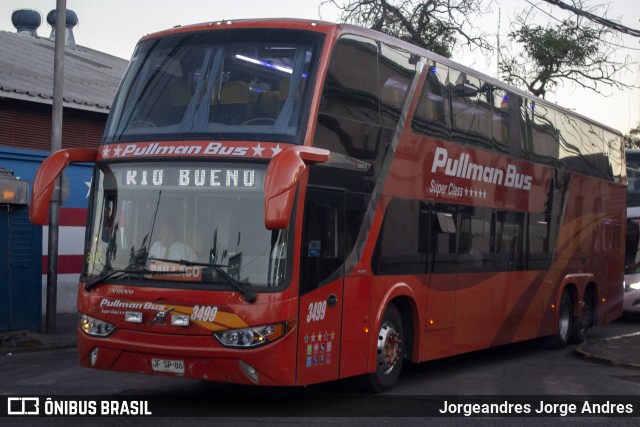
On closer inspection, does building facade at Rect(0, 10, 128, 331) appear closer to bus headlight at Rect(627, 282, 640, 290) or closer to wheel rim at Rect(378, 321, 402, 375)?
wheel rim at Rect(378, 321, 402, 375)

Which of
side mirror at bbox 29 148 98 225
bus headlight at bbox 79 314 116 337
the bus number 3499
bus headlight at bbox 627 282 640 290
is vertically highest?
side mirror at bbox 29 148 98 225

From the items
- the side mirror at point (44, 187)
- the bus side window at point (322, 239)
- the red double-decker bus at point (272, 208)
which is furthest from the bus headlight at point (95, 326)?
the bus side window at point (322, 239)

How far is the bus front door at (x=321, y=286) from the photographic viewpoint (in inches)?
375

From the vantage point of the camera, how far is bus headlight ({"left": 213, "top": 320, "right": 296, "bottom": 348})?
9148 millimetres

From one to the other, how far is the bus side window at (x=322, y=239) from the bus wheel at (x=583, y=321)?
8772 mm

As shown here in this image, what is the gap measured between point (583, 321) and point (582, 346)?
127 cm

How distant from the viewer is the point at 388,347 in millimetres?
11320

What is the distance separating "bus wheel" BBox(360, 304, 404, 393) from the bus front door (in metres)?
1.02

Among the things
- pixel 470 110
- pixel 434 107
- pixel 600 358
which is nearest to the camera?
pixel 434 107

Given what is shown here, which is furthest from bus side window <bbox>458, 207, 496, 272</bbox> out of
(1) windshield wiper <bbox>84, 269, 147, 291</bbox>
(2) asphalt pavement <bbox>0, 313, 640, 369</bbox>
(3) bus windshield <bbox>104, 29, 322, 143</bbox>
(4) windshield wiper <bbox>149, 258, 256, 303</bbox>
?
(1) windshield wiper <bbox>84, 269, 147, 291</bbox>

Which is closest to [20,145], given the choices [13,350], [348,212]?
[13,350]

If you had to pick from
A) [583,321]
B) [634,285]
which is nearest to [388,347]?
[583,321]

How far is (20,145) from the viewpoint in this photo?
68.4 feet

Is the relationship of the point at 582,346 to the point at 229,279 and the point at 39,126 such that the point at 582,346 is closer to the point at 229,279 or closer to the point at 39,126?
the point at 229,279
